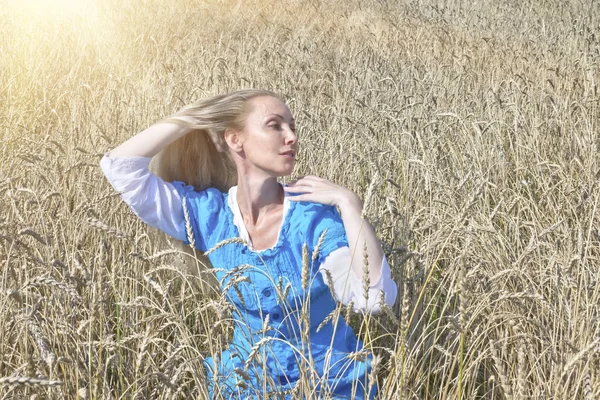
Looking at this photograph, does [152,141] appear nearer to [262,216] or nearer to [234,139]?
[234,139]

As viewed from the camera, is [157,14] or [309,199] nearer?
[309,199]

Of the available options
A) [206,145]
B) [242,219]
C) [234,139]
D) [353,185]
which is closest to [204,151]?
[206,145]

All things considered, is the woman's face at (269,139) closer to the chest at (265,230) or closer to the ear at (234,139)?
the ear at (234,139)

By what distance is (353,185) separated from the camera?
2.96m

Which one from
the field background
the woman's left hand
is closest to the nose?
the woman's left hand

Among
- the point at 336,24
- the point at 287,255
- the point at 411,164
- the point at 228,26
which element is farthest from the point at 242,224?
the point at 336,24

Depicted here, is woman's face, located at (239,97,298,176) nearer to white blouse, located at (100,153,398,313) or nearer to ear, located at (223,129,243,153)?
ear, located at (223,129,243,153)

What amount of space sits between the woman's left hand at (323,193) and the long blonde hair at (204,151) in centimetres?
30

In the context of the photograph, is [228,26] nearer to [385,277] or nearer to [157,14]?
[157,14]

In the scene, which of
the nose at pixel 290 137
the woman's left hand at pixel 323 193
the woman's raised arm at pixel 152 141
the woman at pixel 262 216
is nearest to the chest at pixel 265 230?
the woman at pixel 262 216

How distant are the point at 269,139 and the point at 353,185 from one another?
1.03 metres

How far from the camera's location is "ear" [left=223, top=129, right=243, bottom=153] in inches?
81.4

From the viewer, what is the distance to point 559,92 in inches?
170

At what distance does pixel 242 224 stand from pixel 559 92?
3.03 meters
